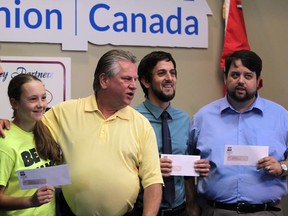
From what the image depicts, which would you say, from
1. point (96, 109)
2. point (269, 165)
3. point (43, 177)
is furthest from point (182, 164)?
point (43, 177)

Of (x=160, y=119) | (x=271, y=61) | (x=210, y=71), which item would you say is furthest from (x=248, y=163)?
(x=271, y=61)

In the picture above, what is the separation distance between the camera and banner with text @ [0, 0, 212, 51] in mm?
2848

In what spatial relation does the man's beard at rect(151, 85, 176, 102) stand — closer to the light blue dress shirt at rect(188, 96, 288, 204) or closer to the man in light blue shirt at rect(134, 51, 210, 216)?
the man in light blue shirt at rect(134, 51, 210, 216)

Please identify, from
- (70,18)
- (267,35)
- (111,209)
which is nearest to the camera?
(111,209)

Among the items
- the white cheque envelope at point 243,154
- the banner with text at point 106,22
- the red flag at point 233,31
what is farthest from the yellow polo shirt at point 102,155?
the red flag at point 233,31

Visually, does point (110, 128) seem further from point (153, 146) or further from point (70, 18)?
point (70, 18)

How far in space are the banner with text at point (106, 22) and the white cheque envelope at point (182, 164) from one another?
1121 mm

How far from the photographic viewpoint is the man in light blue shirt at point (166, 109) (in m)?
2.29

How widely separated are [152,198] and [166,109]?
590mm

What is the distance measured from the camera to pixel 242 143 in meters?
2.37

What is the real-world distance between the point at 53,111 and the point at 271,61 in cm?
200

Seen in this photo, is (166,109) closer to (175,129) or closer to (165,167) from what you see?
(175,129)

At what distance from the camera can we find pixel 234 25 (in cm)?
313

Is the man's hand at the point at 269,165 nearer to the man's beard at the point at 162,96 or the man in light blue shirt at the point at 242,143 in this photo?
the man in light blue shirt at the point at 242,143
